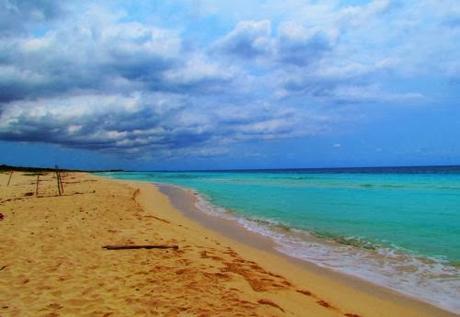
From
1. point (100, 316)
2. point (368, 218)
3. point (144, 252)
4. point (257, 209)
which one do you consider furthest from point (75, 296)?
point (257, 209)

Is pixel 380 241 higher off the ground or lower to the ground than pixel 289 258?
higher

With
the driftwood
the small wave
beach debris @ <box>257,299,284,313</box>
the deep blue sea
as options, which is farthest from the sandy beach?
the deep blue sea

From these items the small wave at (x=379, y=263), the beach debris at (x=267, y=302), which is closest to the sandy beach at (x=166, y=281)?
the beach debris at (x=267, y=302)

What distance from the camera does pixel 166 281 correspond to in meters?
6.53

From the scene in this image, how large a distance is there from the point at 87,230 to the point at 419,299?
29.3 feet

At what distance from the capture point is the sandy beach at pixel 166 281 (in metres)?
5.43

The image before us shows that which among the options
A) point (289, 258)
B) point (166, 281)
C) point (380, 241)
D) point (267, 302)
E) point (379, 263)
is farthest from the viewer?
point (380, 241)

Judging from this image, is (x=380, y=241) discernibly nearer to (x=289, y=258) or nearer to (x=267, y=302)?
Result: (x=289, y=258)

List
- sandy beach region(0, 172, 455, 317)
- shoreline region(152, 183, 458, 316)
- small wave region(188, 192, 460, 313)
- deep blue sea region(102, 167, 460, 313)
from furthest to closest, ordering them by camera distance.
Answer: deep blue sea region(102, 167, 460, 313) → small wave region(188, 192, 460, 313) → shoreline region(152, 183, 458, 316) → sandy beach region(0, 172, 455, 317)

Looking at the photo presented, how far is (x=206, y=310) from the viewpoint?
5.21 m

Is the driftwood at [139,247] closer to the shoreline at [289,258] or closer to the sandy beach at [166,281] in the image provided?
the sandy beach at [166,281]

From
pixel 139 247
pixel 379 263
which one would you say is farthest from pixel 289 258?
pixel 139 247

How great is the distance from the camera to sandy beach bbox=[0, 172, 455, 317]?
543cm

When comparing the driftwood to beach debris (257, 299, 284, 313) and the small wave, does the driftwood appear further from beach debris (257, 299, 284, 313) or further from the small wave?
beach debris (257, 299, 284, 313)
